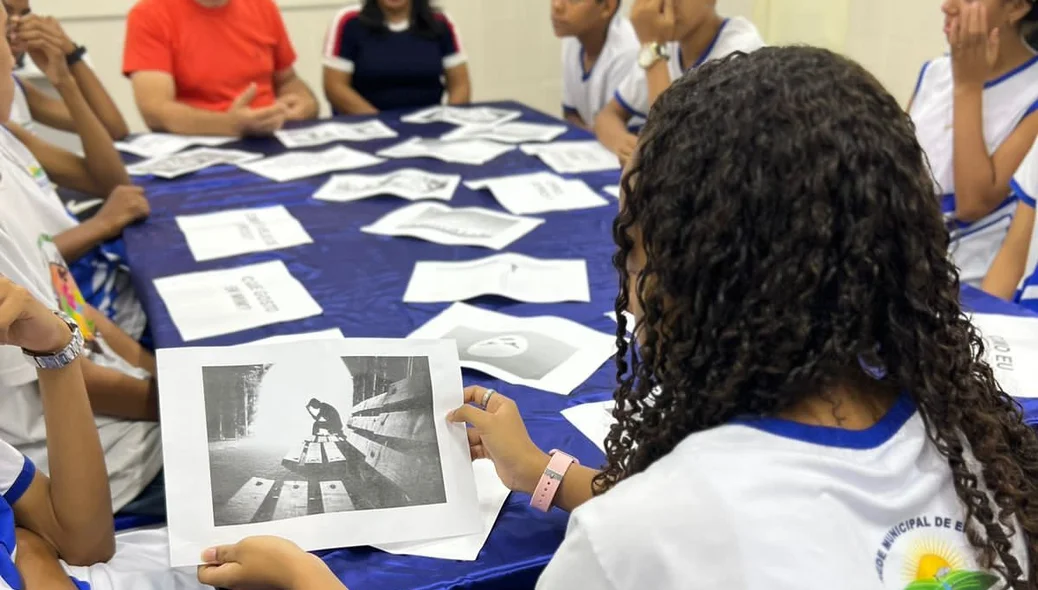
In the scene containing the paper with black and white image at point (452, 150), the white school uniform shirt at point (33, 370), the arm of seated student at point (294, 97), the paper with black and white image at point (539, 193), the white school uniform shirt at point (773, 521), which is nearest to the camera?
the white school uniform shirt at point (773, 521)

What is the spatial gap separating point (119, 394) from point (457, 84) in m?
1.95

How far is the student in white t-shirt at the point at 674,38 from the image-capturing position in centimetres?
202

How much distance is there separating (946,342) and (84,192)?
1780 millimetres

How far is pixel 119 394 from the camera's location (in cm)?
119

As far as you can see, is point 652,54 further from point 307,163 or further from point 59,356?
point 59,356

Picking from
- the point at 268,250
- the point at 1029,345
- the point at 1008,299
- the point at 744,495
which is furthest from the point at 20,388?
the point at 1008,299

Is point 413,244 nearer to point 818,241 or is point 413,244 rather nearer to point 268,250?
point 268,250

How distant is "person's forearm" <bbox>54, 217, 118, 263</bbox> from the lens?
58.9 inches

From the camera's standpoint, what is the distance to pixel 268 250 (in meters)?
A: 1.50

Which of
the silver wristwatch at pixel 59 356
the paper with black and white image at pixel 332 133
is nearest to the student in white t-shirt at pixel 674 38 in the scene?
the paper with black and white image at pixel 332 133

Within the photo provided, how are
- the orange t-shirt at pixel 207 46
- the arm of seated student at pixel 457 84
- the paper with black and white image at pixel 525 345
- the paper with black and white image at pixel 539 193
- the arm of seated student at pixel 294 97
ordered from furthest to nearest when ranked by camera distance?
1. the arm of seated student at pixel 457 84
2. the arm of seated student at pixel 294 97
3. the orange t-shirt at pixel 207 46
4. the paper with black and white image at pixel 539 193
5. the paper with black and white image at pixel 525 345

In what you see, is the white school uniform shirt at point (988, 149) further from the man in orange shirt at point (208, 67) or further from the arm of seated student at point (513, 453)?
the man in orange shirt at point (208, 67)

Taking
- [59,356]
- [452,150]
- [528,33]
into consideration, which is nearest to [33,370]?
[59,356]

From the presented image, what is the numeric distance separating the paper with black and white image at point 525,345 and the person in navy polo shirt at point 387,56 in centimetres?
172
